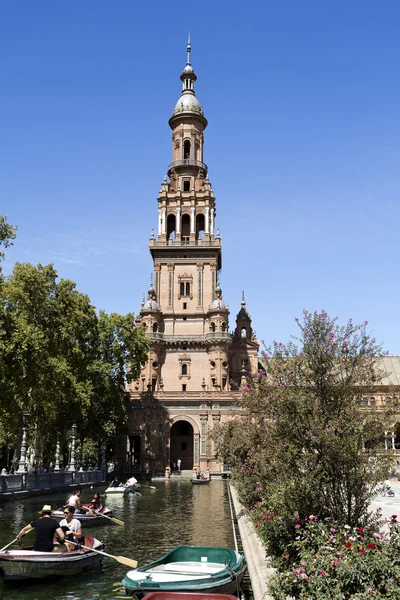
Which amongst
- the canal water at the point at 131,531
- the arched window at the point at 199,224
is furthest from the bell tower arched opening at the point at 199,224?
the canal water at the point at 131,531

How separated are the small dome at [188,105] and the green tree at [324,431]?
248ft

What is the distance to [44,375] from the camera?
3781 cm

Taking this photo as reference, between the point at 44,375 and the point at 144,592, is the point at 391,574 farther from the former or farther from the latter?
the point at 44,375

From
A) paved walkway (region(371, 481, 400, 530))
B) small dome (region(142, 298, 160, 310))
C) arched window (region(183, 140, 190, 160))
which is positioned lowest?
paved walkway (region(371, 481, 400, 530))

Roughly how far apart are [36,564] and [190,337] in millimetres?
57809

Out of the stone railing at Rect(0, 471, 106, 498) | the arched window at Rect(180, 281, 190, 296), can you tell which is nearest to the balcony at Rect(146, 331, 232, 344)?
the arched window at Rect(180, 281, 190, 296)

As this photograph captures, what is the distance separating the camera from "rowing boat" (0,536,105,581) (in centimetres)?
1336

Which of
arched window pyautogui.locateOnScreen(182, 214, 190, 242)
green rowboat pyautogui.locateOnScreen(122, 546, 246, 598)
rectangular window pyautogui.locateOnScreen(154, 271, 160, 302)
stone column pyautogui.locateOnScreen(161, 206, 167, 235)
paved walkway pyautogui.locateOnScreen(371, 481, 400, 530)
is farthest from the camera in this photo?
arched window pyautogui.locateOnScreen(182, 214, 190, 242)

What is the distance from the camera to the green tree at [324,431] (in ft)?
39.0

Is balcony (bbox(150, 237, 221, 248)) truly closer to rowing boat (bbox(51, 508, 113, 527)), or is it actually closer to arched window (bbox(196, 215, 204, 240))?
arched window (bbox(196, 215, 204, 240))

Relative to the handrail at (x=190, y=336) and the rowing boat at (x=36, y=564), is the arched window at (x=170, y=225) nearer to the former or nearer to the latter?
the handrail at (x=190, y=336)

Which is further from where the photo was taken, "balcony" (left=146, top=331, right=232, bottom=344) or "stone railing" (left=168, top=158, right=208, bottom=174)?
"stone railing" (left=168, top=158, right=208, bottom=174)

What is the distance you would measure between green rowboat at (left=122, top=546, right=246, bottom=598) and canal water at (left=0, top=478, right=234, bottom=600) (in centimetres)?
112

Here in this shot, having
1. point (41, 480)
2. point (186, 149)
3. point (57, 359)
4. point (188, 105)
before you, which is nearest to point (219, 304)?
point (186, 149)
